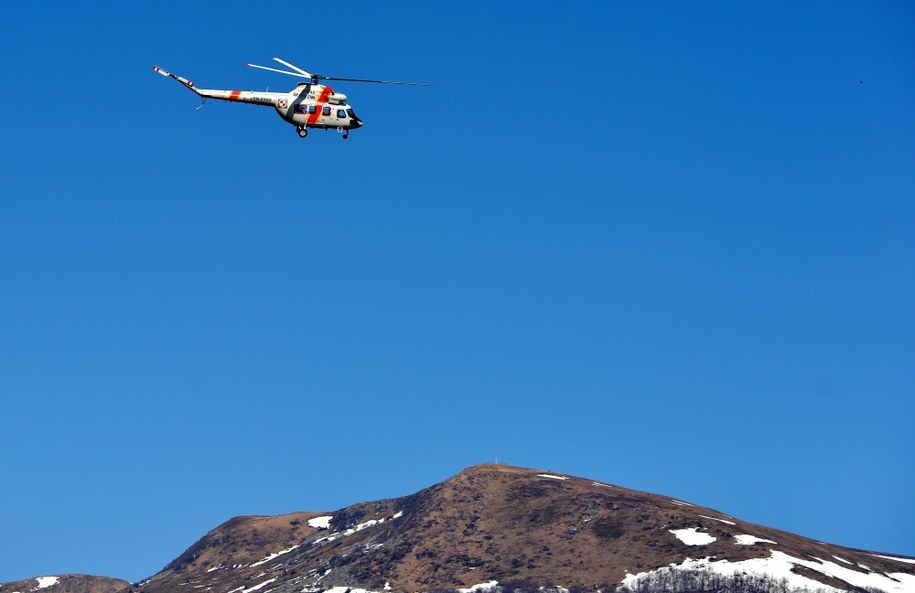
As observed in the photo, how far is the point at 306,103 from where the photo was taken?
13125cm

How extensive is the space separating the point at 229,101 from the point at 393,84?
25.9 metres

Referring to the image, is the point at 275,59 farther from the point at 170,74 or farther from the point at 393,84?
the point at 393,84

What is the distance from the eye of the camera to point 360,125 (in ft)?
440

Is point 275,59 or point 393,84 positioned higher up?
point 275,59

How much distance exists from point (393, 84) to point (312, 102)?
17891 mm

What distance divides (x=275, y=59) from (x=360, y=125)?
1149 cm

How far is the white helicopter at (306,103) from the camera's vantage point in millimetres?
131125

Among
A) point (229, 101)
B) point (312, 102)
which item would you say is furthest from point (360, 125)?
point (229, 101)

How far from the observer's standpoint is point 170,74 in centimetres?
12850

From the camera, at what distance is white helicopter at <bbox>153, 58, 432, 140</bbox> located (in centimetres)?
13112

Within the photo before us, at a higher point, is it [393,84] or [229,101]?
[229,101]

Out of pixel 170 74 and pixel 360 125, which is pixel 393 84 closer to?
pixel 360 125

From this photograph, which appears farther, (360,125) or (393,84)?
(360,125)

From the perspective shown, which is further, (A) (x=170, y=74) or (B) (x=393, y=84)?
(A) (x=170, y=74)
